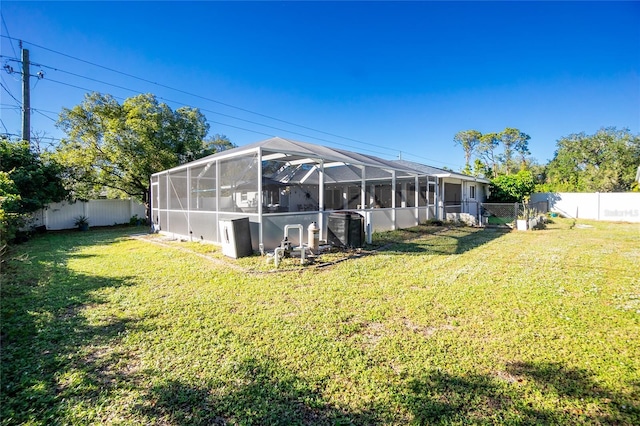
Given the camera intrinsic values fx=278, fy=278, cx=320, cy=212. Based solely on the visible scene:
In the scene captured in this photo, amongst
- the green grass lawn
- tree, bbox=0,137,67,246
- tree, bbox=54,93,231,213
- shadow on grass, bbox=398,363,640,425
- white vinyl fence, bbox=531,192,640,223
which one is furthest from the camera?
white vinyl fence, bbox=531,192,640,223

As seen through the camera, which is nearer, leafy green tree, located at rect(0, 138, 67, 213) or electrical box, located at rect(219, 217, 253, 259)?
electrical box, located at rect(219, 217, 253, 259)

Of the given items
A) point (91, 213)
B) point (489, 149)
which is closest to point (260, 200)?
point (91, 213)

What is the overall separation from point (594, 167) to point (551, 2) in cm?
2807

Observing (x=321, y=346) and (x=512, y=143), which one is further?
(x=512, y=143)

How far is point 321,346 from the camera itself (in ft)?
9.56

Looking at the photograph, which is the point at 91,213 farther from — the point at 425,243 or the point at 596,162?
the point at 596,162

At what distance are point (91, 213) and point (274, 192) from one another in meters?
11.2

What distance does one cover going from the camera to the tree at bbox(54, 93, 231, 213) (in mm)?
14641

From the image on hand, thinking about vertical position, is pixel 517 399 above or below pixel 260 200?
below

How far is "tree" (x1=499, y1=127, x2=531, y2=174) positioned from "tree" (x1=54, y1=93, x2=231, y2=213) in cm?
4090

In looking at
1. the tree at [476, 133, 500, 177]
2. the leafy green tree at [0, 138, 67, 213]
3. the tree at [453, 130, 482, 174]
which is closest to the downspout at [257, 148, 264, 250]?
the leafy green tree at [0, 138, 67, 213]

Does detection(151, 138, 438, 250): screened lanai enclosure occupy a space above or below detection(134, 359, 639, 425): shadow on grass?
above

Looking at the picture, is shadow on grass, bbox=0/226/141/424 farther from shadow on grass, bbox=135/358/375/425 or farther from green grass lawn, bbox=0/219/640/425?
shadow on grass, bbox=135/358/375/425

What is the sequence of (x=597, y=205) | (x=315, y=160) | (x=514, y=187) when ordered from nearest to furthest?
(x=315, y=160) → (x=597, y=205) → (x=514, y=187)
